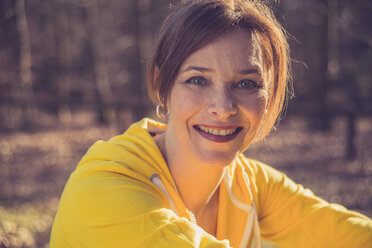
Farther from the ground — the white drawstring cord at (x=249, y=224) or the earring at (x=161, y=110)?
the earring at (x=161, y=110)

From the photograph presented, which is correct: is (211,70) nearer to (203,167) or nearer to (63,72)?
(203,167)

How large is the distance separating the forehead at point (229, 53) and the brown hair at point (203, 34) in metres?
0.02

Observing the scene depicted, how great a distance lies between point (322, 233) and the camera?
2.02 m

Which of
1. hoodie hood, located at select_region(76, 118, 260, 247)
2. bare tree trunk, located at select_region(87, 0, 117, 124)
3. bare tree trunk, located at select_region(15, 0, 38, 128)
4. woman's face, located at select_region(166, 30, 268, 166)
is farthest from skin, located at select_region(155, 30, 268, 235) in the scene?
bare tree trunk, located at select_region(87, 0, 117, 124)

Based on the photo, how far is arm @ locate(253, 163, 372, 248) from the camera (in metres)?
1.96

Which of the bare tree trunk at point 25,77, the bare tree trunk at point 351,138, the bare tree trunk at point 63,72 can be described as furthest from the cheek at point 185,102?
the bare tree trunk at point 63,72

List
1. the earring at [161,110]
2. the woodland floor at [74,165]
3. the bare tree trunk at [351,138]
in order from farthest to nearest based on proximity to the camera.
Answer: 1. the bare tree trunk at [351,138]
2. the woodland floor at [74,165]
3. the earring at [161,110]

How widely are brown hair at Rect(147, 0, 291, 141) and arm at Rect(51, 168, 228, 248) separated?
585 millimetres

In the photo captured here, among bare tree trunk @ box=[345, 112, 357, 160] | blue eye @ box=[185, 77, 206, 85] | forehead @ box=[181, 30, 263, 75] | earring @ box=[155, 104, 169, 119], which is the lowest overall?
bare tree trunk @ box=[345, 112, 357, 160]

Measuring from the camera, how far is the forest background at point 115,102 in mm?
5469

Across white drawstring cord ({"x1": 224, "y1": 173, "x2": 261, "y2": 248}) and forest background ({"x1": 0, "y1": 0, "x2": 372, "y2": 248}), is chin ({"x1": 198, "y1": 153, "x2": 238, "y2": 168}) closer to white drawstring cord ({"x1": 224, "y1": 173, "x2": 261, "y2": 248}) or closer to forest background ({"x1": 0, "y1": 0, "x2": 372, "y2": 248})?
white drawstring cord ({"x1": 224, "y1": 173, "x2": 261, "y2": 248})

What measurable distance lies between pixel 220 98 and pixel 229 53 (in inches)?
7.7

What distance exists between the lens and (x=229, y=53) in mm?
1698

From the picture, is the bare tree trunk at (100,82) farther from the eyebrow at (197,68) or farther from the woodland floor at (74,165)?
the eyebrow at (197,68)
